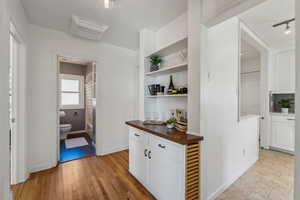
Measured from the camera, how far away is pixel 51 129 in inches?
94.4

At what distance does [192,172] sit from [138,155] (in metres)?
0.85

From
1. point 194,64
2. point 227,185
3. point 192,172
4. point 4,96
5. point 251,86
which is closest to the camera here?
point 4,96

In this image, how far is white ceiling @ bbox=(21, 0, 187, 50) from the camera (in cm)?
177

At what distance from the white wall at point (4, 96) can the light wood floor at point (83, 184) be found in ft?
2.19

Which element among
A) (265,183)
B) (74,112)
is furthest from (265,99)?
(74,112)

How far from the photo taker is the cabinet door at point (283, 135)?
293 cm

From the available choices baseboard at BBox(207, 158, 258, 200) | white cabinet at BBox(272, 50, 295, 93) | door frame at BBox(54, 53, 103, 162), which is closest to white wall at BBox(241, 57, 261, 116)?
white cabinet at BBox(272, 50, 295, 93)

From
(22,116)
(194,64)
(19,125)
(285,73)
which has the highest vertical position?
(285,73)

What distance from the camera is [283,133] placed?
304cm

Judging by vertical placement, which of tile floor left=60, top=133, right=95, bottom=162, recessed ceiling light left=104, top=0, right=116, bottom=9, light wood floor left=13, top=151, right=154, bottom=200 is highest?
recessed ceiling light left=104, top=0, right=116, bottom=9

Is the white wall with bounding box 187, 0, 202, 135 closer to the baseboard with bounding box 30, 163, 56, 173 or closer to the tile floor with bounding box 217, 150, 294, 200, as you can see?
the tile floor with bounding box 217, 150, 294, 200

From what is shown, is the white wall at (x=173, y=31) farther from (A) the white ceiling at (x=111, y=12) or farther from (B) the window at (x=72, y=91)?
(B) the window at (x=72, y=91)

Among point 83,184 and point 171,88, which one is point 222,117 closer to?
point 171,88

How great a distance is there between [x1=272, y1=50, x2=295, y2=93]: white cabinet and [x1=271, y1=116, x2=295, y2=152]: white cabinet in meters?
0.71
